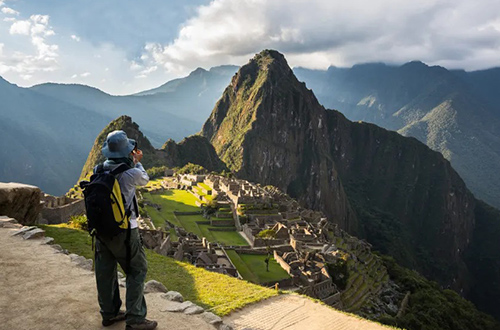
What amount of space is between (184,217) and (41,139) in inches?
5391

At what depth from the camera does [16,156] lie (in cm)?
12912

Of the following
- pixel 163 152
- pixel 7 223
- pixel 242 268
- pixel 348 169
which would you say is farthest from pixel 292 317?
pixel 348 169

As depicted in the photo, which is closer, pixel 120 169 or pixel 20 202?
pixel 120 169

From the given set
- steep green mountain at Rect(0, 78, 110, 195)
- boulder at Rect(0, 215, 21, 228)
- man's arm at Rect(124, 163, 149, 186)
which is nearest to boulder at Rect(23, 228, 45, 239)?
boulder at Rect(0, 215, 21, 228)

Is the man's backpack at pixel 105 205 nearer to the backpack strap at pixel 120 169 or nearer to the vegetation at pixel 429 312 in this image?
the backpack strap at pixel 120 169

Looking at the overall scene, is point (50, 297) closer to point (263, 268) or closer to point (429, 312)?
point (263, 268)

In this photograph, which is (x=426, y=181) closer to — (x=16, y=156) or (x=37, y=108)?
(x=16, y=156)

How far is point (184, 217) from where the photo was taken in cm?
3850

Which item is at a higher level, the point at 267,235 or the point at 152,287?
the point at 152,287

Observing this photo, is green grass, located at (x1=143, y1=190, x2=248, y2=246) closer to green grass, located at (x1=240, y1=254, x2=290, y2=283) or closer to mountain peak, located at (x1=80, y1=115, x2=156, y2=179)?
green grass, located at (x1=240, y1=254, x2=290, y2=283)

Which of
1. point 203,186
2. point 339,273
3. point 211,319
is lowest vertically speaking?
point 339,273

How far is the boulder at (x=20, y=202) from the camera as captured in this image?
31.8ft

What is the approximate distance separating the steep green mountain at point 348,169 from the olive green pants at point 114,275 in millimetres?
104655

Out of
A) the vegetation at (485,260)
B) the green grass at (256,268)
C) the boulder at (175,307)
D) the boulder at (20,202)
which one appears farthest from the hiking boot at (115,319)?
the vegetation at (485,260)
